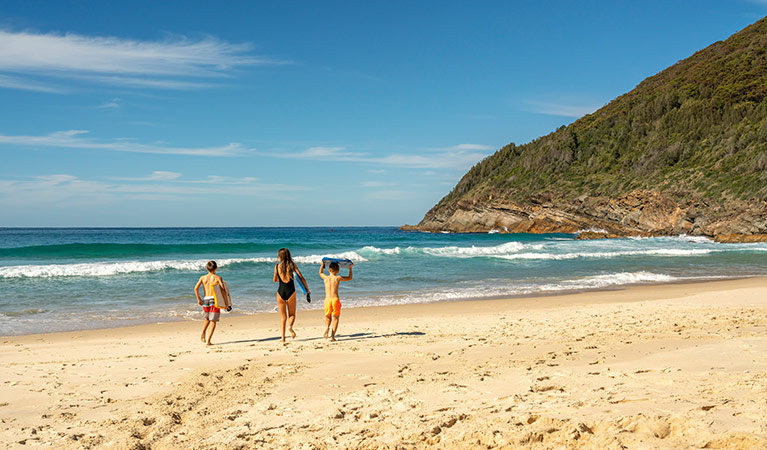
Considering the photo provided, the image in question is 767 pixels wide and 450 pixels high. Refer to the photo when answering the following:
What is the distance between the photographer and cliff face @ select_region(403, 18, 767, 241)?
5169 cm

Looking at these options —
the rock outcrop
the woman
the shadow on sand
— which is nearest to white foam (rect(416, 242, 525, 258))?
the rock outcrop

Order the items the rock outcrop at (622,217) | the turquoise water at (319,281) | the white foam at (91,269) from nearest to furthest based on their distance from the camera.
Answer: the turquoise water at (319,281) → the white foam at (91,269) → the rock outcrop at (622,217)

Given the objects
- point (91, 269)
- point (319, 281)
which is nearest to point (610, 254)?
point (319, 281)

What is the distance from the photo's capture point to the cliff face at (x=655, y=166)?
51.7 meters

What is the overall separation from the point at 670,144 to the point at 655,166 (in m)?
4.60

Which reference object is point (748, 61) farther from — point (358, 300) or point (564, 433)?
point (564, 433)

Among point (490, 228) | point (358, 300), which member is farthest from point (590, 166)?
point (358, 300)

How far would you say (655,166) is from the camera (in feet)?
209

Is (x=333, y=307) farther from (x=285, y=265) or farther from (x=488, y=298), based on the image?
(x=488, y=298)

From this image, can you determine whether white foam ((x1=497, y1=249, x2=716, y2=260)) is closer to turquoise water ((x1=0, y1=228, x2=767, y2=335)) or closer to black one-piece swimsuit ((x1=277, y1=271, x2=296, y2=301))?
turquoise water ((x1=0, y1=228, x2=767, y2=335))

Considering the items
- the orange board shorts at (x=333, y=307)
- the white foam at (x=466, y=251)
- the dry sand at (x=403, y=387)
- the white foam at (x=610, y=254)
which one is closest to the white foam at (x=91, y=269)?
the white foam at (x=466, y=251)

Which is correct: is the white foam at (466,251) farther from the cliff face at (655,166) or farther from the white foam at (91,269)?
the cliff face at (655,166)

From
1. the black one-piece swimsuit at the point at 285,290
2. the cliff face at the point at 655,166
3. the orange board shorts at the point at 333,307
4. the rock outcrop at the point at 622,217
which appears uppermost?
the cliff face at the point at 655,166

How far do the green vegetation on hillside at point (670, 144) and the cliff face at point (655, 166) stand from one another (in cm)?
15
